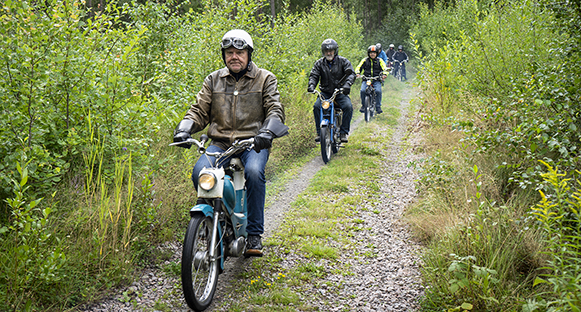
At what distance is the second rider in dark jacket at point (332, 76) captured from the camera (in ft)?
28.3

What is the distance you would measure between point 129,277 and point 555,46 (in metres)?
4.71

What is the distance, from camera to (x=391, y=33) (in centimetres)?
3750

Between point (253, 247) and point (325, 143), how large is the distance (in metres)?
4.40

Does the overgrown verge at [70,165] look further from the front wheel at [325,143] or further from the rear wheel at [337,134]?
the rear wheel at [337,134]

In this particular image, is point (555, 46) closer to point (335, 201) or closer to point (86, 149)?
point (335, 201)

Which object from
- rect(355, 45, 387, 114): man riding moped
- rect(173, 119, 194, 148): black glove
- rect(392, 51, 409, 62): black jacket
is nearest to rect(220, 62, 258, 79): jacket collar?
rect(173, 119, 194, 148): black glove

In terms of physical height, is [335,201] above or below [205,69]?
below

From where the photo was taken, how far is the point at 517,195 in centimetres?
407

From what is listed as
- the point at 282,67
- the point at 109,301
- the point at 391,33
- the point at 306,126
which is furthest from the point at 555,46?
the point at 391,33

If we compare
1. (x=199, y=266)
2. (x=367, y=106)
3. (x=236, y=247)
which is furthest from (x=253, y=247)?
(x=367, y=106)

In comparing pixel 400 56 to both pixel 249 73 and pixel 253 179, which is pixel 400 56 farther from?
pixel 253 179

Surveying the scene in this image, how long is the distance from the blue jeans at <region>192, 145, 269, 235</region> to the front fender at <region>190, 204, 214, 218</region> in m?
0.47

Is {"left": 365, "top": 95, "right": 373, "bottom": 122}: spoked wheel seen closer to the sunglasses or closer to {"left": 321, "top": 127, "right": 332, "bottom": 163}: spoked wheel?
{"left": 321, "top": 127, "right": 332, "bottom": 163}: spoked wheel

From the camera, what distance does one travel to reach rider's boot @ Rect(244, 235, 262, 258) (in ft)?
13.1
